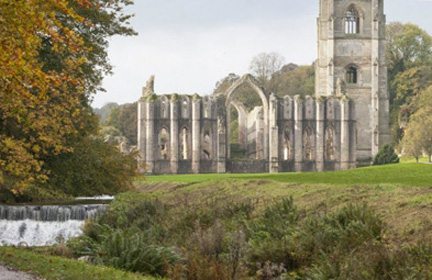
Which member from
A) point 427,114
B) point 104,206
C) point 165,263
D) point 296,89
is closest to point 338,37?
point 427,114

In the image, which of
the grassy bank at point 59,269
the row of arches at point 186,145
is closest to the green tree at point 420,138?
the row of arches at point 186,145

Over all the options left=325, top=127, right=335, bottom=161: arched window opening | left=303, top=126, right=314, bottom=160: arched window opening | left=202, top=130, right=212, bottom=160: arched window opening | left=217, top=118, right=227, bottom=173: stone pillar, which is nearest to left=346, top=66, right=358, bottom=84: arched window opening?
left=325, top=127, right=335, bottom=161: arched window opening

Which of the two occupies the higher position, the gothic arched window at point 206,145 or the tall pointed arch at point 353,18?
the tall pointed arch at point 353,18

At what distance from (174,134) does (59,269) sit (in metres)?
52.6

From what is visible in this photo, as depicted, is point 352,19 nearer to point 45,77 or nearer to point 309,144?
point 309,144

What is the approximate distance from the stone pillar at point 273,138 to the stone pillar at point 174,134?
842 cm

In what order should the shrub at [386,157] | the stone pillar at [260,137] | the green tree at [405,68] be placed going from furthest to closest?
1. the green tree at [405,68]
2. the stone pillar at [260,137]
3. the shrub at [386,157]

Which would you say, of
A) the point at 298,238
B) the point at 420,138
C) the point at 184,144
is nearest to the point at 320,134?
the point at 420,138

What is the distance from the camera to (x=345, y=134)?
221 ft

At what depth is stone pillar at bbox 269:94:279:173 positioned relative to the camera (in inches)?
2557

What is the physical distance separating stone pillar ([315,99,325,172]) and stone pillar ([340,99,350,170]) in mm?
1778

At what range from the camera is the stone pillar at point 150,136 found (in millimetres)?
64438

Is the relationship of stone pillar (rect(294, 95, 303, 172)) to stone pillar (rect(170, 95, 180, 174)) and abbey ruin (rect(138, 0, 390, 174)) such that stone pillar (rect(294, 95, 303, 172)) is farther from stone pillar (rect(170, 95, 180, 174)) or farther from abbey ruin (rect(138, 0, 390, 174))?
stone pillar (rect(170, 95, 180, 174))

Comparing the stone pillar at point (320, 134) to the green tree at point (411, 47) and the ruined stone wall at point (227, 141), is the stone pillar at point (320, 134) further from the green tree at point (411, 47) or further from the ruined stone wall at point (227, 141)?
the green tree at point (411, 47)
